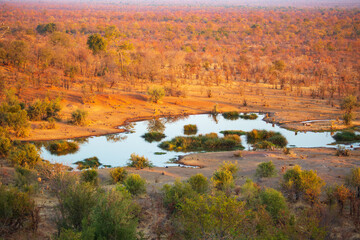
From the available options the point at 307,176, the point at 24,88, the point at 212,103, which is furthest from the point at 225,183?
the point at 24,88

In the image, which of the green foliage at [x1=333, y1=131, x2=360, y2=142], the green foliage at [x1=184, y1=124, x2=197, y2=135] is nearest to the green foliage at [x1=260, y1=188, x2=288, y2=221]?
the green foliage at [x1=184, y1=124, x2=197, y2=135]

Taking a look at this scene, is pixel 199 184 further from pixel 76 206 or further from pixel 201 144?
pixel 201 144

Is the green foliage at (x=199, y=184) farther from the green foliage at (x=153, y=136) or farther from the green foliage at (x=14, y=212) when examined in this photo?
the green foliage at (x=153, y=136)

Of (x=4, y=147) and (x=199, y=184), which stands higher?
(x=199, y=184)

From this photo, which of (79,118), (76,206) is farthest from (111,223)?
(79,118)

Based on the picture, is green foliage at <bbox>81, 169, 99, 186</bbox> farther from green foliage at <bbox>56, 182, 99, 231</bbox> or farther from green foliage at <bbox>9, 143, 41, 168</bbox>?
green foliage at <bbox>56, 182, 99, 231</bbox>

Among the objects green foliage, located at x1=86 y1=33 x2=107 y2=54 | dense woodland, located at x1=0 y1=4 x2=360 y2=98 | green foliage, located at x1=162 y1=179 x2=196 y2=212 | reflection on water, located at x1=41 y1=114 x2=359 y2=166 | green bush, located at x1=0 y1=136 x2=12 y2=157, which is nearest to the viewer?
green foliage, located at x1=162 y1=179 x2=196 y2=212

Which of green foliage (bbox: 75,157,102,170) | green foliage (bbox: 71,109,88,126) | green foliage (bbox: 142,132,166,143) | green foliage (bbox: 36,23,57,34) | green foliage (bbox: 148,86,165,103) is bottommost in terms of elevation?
green foliage (bbox: 142,132,166,143)
